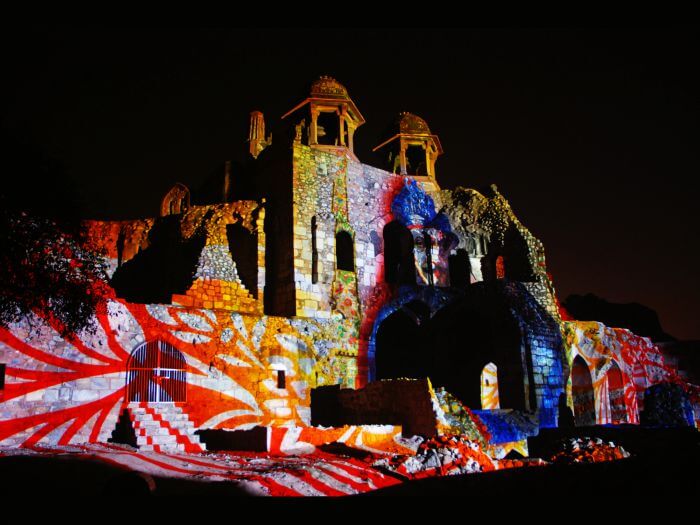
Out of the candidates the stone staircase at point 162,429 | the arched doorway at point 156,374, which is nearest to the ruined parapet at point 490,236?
the arched doorway at point 156,374

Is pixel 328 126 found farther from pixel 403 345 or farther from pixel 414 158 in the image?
pixel 403 345

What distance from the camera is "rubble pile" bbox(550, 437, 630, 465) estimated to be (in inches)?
484

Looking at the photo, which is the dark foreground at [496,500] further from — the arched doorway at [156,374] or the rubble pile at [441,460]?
the arched doorway at [156,374]

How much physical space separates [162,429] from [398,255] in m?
12.7

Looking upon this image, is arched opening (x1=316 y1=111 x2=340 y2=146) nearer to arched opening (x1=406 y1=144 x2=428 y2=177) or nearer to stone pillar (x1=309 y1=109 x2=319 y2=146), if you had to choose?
stone pillar (x1=309 y1=109 x2=319 y2=146)

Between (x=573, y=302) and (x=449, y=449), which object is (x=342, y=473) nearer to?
(x=449, y=449)

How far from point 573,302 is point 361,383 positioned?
86.7ft

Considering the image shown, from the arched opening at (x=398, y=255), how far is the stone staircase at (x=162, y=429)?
10399mm

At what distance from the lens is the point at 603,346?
81.3 ft

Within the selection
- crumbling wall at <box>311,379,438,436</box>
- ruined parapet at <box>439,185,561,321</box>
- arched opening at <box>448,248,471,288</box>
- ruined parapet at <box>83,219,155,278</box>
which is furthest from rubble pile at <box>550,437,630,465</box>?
ruined parapet at <box>83,219,155,278</box>

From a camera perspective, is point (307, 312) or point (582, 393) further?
point (582, 393)

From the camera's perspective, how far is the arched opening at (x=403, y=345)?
69.9 ft

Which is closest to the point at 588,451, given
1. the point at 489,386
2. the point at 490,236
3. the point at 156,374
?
the point at 156,374

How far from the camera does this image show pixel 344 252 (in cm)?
2031
